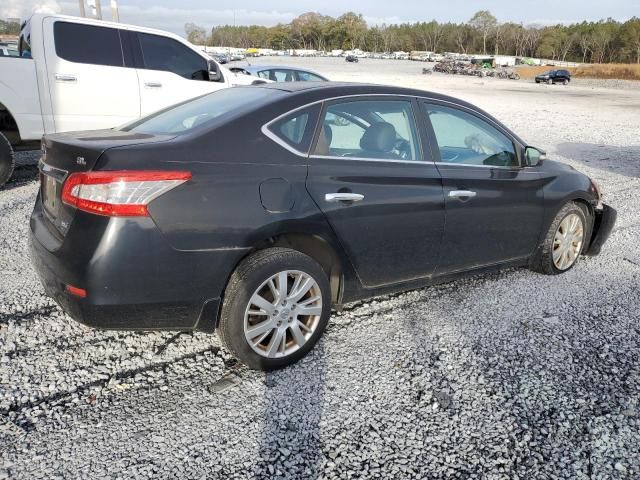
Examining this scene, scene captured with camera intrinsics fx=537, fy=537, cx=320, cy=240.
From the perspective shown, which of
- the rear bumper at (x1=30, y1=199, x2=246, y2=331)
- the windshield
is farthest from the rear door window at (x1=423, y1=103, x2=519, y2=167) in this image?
the rear bumper at (x1=30, y1=199, x2=246, y2=331)

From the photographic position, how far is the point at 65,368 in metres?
3.07

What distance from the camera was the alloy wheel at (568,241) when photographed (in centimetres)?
462

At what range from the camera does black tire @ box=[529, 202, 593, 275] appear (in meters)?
4.52

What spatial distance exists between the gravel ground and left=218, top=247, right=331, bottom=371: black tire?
13 centimetres

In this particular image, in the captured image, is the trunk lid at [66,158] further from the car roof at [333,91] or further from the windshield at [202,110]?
the car roof at [333,91]

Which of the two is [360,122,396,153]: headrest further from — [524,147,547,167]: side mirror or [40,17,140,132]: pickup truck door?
[40,17,140,132]: pickup truck door

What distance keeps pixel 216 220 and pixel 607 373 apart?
246 centimetres

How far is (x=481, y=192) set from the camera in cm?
385

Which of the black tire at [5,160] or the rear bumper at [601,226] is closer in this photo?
the rear bumper at [601,226]

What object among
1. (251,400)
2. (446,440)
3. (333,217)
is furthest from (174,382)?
(446,440)

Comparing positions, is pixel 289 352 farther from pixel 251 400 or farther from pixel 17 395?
pixel 17 395

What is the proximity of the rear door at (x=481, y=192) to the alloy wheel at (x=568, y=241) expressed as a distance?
358mm

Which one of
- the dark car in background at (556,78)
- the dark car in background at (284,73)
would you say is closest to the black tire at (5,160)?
the dark car in background at (284,73)

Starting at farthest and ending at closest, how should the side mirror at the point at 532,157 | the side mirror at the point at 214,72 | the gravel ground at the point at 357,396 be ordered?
1. the side mirror at the point at 214,72
2. the side mirror at the point at 532,157
3. the gravel ground at the point at 357,396
